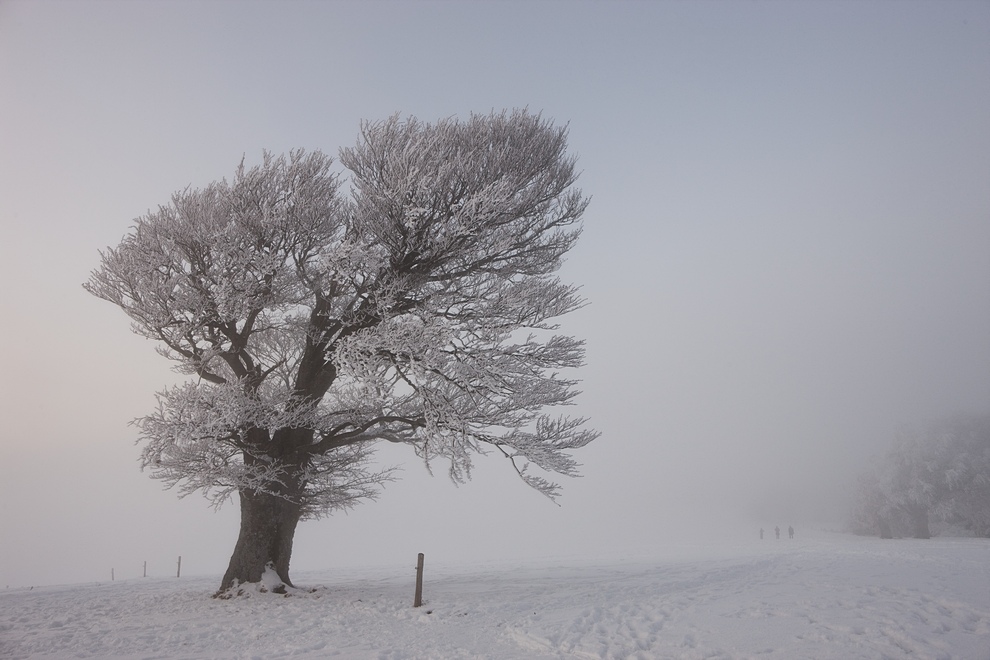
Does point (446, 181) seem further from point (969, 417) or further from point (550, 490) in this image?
point (969, 417)

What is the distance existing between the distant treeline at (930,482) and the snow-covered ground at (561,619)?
71.0 ft

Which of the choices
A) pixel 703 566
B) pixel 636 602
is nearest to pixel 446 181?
pixel 636 602

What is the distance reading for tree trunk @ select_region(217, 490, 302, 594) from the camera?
1063 cm

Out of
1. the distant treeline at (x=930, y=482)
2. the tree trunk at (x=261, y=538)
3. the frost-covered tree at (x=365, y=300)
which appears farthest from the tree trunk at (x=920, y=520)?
the tree trunk at (x=261, y=538)

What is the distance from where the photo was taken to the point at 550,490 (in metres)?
10.9

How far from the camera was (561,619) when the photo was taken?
24.5 feet

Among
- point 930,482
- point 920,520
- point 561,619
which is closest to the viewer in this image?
point 561,619

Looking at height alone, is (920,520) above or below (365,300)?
below

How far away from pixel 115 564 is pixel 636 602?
68.7 metres

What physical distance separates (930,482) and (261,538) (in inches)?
1329

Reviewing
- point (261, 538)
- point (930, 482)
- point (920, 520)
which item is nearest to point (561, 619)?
point (261, 538)

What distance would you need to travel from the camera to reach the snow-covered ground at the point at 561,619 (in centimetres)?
591

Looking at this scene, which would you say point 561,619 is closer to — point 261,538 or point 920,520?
point 261,538

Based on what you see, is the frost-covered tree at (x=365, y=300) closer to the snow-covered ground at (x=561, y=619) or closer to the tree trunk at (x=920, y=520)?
the snow-covered ground at (x=561, y=619)
